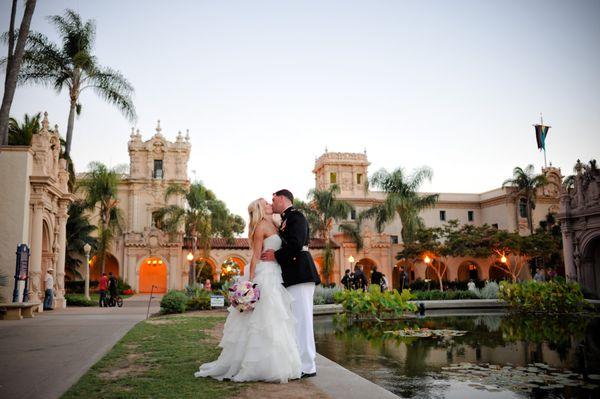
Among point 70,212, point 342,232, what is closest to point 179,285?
point 70,212

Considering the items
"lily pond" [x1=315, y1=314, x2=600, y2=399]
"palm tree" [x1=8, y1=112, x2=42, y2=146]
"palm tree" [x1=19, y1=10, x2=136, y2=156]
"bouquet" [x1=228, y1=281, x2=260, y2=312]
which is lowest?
"lily pond" [x1=315, y1=314, x2=600, y2=399]

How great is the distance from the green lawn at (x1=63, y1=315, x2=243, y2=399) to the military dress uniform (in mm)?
1039

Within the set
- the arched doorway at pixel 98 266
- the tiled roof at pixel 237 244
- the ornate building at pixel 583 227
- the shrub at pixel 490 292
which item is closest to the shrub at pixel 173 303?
the shrub at pixel 490 292

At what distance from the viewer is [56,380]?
5.42m

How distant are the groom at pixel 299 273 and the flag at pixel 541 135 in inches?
1156

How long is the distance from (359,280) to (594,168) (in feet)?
43.6

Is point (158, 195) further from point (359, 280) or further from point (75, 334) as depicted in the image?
point (75, 334)

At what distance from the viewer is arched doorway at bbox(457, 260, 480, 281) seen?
1940 inches

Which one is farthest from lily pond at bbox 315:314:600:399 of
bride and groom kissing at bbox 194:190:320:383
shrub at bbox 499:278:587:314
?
shrub at bbox 499:278:587:314

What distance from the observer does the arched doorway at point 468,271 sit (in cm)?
4928

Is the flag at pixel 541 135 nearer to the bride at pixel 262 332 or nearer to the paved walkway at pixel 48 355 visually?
the paved walkway at pixel 48 355

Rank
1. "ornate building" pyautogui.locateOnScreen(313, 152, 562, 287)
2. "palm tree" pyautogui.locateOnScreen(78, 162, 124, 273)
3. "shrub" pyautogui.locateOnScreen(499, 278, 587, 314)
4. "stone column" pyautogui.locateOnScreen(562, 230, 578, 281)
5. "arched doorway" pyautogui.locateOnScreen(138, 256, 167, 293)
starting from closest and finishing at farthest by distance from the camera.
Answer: "shrub" pyautogui.locateOnScreen(499, 278, 587, 314)
"stone column" pyautogui.locateOnScreen(562, 230, 578, 281)
"palm tree" pyautogui.locateOnScreen(78, 162, 124, 273)
"ornate building" pyautogui.locateOnScreen(313, 152, 562, 287)
"arched doorway" pyautogui.locateOnScreen(138, 256, 167, 293)

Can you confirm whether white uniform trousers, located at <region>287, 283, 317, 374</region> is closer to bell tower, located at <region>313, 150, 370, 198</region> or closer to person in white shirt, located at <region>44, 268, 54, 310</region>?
A: person in white shirt, located at <region>44, 268, 54, 310</region>

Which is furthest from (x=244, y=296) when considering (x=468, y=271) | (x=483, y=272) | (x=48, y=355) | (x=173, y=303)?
(x=468, y=271)
